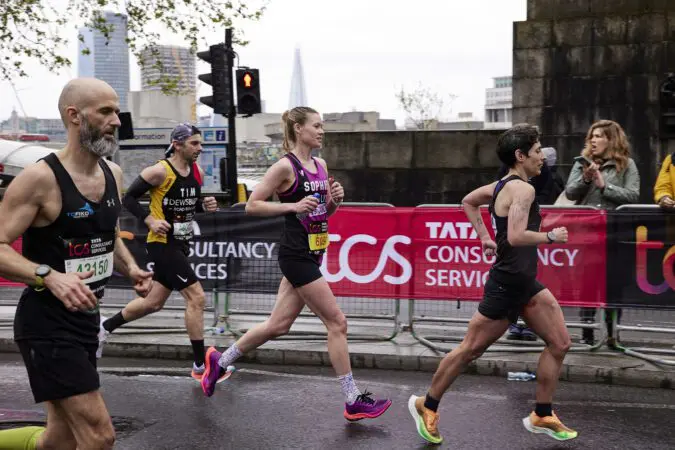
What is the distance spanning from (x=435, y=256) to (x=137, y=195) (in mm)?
2551

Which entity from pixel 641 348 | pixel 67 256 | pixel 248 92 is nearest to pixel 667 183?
pixel 641 348

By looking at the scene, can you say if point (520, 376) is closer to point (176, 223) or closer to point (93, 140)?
point (176, 223)

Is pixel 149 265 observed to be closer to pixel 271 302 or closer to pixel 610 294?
pixel 271 302

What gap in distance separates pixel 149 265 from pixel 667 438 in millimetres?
5053

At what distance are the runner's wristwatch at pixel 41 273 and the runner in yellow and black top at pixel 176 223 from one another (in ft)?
11.7

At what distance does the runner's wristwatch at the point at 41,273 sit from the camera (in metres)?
3.62

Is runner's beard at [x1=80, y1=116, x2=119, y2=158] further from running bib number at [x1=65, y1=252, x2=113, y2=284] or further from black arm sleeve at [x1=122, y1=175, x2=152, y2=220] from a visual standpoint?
black arm sleeve at [x1=122, y1=175, x2=152, y2=220]

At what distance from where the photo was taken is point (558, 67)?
590 inches

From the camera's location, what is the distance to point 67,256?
3879 millimetres

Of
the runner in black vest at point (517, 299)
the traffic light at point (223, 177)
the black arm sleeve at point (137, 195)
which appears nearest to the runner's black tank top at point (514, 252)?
the runner in black vest at point (517, 299)

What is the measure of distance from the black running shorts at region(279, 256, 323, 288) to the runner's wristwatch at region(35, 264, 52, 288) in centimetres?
255

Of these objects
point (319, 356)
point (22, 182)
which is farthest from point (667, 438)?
point (22, 182)

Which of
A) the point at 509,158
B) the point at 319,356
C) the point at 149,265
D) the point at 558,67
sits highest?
the point at 558,67

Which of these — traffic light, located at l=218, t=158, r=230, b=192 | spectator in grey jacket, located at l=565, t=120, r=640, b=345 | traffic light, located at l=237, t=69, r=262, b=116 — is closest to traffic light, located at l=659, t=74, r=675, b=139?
spectator in grey jacket, located at l=565, t=120, r=640, b=345
